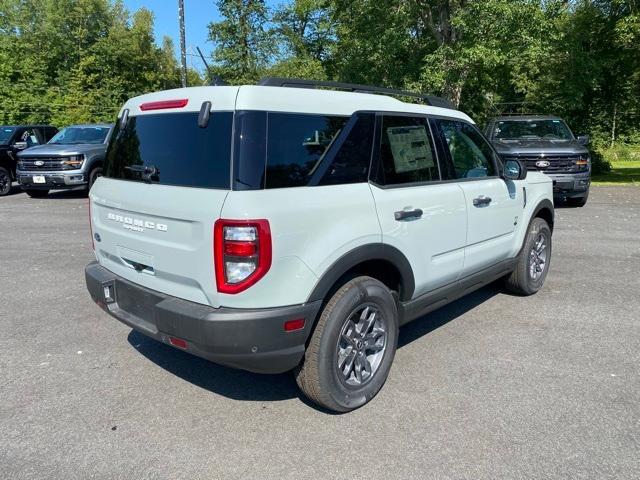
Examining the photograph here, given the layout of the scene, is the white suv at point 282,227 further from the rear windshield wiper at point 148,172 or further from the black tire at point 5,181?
the black tire at point 5,181

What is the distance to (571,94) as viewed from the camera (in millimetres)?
16047

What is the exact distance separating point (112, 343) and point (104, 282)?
1009 mm

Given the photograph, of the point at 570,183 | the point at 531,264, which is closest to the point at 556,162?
the point at 570,183

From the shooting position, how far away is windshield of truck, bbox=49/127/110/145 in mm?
13338

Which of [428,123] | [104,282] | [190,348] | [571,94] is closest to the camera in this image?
[190,348]

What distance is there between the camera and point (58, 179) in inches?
481

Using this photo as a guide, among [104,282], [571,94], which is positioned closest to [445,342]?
[104,282]

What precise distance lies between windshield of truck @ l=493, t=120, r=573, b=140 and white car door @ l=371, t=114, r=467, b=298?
8675mm

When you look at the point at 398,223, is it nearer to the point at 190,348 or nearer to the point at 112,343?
the point at 190,348

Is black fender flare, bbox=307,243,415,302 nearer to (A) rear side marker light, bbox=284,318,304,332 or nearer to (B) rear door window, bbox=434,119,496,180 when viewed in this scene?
(A) rear side marker light, bbox=284,318,304,332

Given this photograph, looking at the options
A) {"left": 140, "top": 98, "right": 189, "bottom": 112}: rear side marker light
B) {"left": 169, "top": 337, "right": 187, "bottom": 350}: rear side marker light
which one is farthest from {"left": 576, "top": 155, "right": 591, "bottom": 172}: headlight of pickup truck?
{"left": 169, "top": 337, "right": 187, "bottom": 350}: rear side marker light

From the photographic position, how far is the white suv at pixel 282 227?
2.60 metres

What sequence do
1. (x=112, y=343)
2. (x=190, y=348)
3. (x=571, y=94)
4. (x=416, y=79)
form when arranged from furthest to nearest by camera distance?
(x=416, y=79) → (x=571, y=94) → (x=112, y=343) → (x=190, y=348)

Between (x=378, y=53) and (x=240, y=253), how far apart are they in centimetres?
1615
